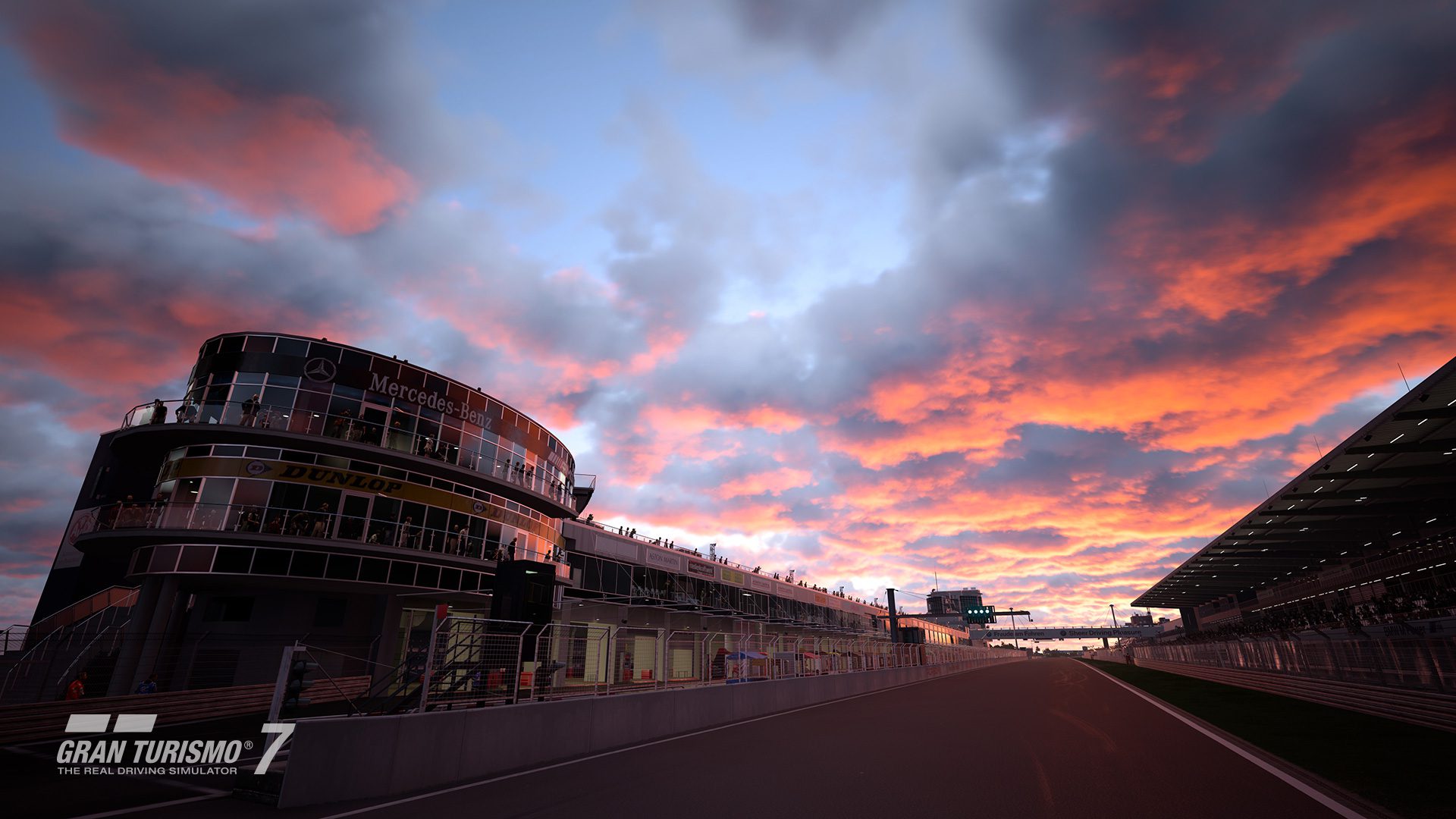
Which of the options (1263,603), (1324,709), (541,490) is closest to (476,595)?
(541,490)

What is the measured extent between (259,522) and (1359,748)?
1256 inches

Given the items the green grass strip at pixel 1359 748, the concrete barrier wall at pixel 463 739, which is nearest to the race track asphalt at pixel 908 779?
the concrete barrier wall at pixel 463 739

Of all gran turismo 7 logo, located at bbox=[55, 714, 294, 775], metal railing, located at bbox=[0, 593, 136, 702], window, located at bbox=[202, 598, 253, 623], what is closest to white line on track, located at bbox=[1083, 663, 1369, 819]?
gran turismo 7 logo, located at bbox=[55, 714, 294, 775]

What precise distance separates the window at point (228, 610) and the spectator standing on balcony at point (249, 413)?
25.3 feet

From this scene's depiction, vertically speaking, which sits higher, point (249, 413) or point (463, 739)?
point (249, 413)

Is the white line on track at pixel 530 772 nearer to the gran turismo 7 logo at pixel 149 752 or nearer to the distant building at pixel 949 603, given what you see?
the gran turismo 7 logo at pixel 149 752

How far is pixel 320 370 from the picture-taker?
27.2 metres

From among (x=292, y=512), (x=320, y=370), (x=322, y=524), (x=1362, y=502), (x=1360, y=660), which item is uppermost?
(x=320, y=370)

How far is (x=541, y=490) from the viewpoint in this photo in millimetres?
35969

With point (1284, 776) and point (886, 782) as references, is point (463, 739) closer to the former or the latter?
point (886, 782)

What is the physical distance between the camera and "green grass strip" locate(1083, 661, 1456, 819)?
694 cm

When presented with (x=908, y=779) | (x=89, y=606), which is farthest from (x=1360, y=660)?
(x=89, y=606)

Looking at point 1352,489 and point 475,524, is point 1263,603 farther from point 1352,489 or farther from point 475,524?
point 475,524

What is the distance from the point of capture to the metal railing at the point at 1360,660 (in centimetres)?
1170
